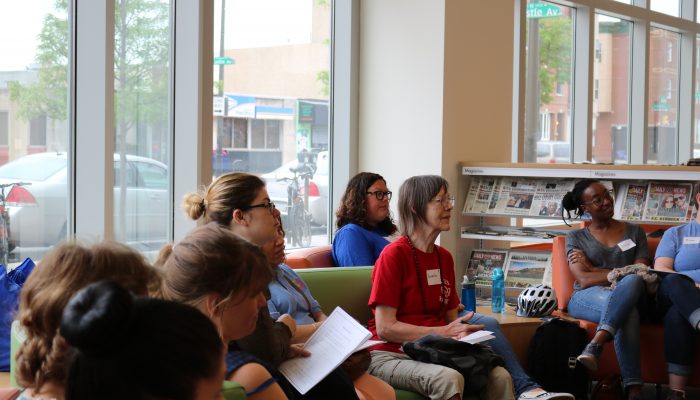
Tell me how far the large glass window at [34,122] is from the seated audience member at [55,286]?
334 centimetres

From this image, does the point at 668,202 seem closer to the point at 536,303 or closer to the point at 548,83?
the point at 536,303

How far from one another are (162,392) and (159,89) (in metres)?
4.68

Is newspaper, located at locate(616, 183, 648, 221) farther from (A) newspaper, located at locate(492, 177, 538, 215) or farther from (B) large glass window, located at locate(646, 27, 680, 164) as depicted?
(B) large glass window, located at locate(646, 27, 680, 164)

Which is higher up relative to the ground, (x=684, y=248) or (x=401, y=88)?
(x=401, y=88)

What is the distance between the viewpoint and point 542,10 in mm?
8680

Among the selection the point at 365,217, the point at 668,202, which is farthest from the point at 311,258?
the point at 668,202

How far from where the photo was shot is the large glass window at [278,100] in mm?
6305

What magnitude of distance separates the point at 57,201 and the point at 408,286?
226cm

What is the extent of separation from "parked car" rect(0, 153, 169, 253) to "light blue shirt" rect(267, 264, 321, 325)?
1909mm

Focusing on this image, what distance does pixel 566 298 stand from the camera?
5535mm

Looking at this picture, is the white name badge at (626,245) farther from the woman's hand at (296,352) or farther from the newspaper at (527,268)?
the woman's hand at (296,352)

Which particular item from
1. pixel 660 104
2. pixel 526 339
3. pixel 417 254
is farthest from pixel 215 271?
pixel 660 104

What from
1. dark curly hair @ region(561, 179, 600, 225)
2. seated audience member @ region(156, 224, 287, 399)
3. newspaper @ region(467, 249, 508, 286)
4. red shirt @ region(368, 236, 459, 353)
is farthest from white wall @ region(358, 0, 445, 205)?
seated audience member @ region(156, 224, 287, 399)

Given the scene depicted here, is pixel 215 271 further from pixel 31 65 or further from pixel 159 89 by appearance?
pixel 159 89
